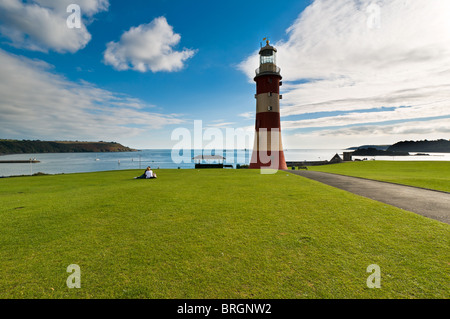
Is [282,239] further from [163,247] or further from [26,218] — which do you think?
[26,218]

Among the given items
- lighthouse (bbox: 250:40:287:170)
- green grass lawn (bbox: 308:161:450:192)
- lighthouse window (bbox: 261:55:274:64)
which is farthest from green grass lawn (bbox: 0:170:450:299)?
lighthouse window (bbox: 261:55:274:64)

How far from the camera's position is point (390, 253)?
432 cm

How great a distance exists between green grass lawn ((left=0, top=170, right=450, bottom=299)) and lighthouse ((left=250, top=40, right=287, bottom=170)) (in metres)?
21.4

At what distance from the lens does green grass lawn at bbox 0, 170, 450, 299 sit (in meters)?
3.33

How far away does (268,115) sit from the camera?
2892cm

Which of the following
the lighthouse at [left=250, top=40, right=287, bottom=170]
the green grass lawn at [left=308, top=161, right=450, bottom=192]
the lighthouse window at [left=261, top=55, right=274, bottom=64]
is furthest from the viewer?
the lighthouse window at [left=261, top=55, right=274, bottom=64]

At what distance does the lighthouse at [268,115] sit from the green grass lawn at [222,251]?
844 inches

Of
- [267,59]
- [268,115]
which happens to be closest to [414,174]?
[268,115]

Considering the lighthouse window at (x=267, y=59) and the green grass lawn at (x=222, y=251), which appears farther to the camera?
the lighthouse window at (x=267, y=59)

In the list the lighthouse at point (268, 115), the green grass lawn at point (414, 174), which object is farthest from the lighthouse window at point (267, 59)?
the green grass lawn at point (414, 174)

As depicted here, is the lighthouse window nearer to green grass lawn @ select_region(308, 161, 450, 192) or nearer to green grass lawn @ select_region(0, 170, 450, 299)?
green grass lawn @ select_region(308, 161, 450, 192)

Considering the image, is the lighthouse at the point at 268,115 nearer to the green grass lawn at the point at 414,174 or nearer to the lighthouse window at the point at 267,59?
the lighthouse window at the point at 267,59

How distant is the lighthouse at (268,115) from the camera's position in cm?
2895
